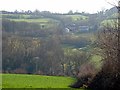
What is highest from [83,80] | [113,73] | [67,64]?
[113,73]

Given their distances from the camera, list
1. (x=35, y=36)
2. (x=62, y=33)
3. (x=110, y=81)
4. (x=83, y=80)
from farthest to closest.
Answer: (x=62, y=33) → (x=35, y=36) → (x=83, y=80) → (x=110, y=81)

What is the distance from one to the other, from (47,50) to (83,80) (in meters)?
49.8

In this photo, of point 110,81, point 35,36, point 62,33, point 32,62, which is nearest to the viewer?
point 110,81

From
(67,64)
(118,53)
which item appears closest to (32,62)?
(67,64)

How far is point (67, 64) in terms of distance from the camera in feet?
222

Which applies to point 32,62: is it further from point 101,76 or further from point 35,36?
point 101,76

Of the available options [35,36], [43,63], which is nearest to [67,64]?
[43,63]

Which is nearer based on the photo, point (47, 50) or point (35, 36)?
point (47, 50)

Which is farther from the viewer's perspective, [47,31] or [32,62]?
[47,31]

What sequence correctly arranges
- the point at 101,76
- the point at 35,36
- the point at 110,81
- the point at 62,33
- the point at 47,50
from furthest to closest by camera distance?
the point at 62,33 < the point at 35,36 < the point at 47,50 < the point at 101,76 < the point at 110,81

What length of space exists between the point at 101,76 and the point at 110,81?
7.11 ft

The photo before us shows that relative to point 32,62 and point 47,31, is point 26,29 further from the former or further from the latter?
point 32,62

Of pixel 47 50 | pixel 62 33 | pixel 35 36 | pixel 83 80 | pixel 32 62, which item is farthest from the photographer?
pixel 62 33

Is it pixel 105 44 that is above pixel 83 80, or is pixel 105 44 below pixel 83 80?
above
